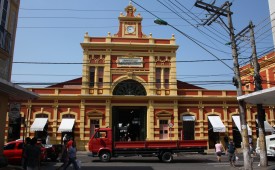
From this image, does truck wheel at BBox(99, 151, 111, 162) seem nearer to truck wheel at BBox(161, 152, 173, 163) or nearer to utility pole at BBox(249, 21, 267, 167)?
truck wheel at BBox(161, 152, 173, 163)

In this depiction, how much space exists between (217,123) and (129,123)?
1189 cm

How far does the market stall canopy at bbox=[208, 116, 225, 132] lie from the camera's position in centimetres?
3108

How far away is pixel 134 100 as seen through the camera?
32031mm

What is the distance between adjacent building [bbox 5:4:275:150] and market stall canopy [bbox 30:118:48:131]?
0.34ft

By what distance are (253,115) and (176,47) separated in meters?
12.0

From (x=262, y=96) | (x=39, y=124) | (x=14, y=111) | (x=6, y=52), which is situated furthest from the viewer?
(x=39, y=124)

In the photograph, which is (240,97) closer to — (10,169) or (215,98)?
(10,169)

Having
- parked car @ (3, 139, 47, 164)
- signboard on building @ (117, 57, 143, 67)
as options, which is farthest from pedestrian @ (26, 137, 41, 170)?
signboard on building @ (117, 57, 143, 67)

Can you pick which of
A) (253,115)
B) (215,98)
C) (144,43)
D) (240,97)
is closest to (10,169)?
(240,97)

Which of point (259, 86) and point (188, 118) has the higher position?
point (259, 86)

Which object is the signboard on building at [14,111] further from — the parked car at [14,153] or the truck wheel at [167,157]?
the truck wheel at [167,157]

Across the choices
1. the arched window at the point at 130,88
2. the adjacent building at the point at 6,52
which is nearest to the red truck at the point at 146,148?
the adjacent building at the point at 6,52

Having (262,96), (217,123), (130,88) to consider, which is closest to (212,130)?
(217,123)

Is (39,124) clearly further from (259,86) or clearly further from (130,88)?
(259,86)
